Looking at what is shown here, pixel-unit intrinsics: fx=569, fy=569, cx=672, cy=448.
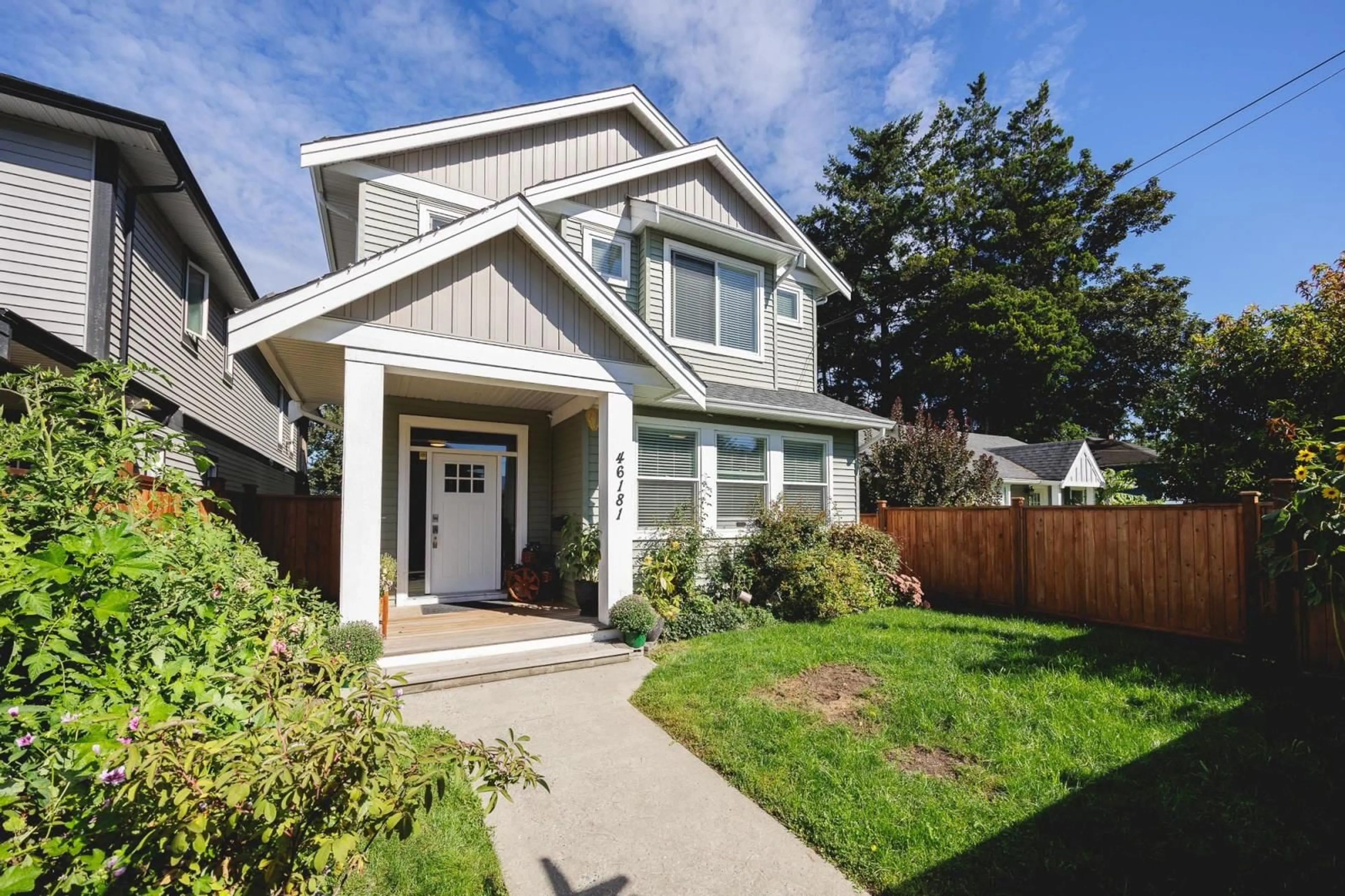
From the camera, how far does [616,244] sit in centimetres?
961

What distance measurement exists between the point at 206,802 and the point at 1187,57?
1377 centimetres

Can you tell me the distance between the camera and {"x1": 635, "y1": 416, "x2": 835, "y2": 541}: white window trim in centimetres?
863

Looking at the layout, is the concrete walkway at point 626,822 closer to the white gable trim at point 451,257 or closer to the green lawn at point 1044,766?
the green lawn at point 1044,766

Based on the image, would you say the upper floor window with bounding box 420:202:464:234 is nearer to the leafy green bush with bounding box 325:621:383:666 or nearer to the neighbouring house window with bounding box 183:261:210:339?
the neighbouring house window with bounding box 183:261:210:339

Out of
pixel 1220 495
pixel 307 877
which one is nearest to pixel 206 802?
pixel 307 877

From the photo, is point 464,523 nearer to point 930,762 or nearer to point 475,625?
point 475,625

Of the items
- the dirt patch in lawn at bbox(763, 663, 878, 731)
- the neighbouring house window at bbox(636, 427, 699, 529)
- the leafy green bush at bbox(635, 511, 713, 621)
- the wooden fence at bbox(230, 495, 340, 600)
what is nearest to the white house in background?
the neighbouring house window at bbox(636, 427, 699, 529)

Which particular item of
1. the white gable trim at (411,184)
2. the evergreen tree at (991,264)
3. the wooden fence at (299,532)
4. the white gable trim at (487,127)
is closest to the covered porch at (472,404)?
the wooden fence at (299,532)

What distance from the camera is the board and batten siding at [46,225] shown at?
6.06 meters

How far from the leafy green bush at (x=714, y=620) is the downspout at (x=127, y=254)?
7.28m

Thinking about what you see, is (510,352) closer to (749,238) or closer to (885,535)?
(749,238)

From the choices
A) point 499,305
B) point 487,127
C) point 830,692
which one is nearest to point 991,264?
point 487,127

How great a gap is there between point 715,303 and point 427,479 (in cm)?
564

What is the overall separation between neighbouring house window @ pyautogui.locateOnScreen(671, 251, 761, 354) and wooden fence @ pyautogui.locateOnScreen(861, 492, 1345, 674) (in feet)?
15.0
